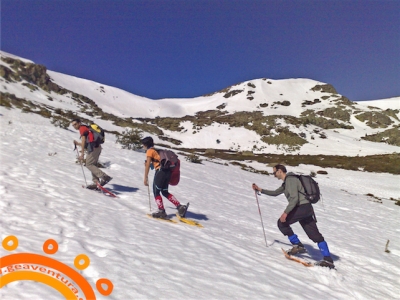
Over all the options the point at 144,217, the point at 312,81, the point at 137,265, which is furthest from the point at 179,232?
the point at 312,81

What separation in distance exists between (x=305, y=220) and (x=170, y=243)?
3.40m

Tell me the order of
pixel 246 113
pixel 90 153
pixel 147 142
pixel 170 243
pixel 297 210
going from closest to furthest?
pixel 170 243, pixel 297 210, pixel 147 142, pixel 90 153, pixel 246 113

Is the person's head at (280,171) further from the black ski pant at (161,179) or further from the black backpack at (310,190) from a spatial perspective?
the black ski pant at (161,179)

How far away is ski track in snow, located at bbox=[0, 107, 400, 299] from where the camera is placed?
414 cm

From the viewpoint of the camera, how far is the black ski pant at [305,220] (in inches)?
250

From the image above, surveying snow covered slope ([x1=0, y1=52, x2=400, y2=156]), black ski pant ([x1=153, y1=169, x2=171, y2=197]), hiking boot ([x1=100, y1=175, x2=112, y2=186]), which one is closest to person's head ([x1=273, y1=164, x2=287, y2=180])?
black ski pant ([x1=153, y1=169, x2=171, y2=197])

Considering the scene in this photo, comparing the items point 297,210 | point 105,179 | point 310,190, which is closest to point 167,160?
point 105,179

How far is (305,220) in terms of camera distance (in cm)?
659

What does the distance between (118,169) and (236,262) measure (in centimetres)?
1049

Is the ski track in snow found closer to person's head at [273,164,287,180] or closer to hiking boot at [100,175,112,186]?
hiking boot at [100,175,112,186]

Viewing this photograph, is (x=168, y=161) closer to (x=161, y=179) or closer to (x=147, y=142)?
(x=161, y=179)

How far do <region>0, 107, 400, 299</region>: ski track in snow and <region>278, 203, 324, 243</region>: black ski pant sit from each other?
749mm

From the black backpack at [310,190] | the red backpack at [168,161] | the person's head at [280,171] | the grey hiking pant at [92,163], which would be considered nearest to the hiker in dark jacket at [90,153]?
the grey hiking pant at [92,163]

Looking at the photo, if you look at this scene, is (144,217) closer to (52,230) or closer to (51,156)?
(52,230)
